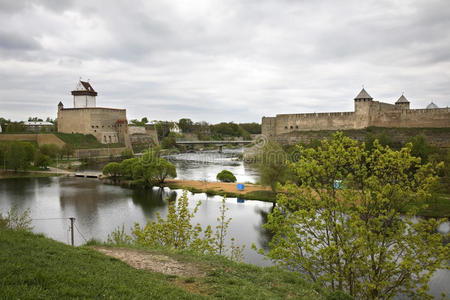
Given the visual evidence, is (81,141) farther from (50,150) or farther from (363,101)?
(363,101)

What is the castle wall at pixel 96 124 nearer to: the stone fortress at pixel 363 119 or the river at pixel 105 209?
the river at pixel 105 209

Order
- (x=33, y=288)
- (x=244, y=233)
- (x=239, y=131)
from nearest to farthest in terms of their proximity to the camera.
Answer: (x=33, y=288) < (x=244, y=233) < (x=239, y=131)

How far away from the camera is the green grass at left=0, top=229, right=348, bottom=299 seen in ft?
11.6

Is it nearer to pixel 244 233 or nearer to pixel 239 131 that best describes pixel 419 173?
pixel 244 233

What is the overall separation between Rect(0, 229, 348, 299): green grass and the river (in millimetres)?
4040

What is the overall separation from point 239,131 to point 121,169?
62576 millimetres

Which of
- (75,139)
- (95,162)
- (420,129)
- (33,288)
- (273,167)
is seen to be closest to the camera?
(33,288)

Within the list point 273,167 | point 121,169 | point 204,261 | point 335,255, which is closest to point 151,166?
point 121,169

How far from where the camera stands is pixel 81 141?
42.4m

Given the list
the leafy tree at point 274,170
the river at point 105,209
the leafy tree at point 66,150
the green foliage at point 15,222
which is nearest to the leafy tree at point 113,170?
the river at point 105,209

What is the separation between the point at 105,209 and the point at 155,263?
1148 centimetres

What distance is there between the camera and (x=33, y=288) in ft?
11.1

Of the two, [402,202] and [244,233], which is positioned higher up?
[402,202]

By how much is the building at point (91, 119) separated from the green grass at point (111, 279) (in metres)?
43.1
